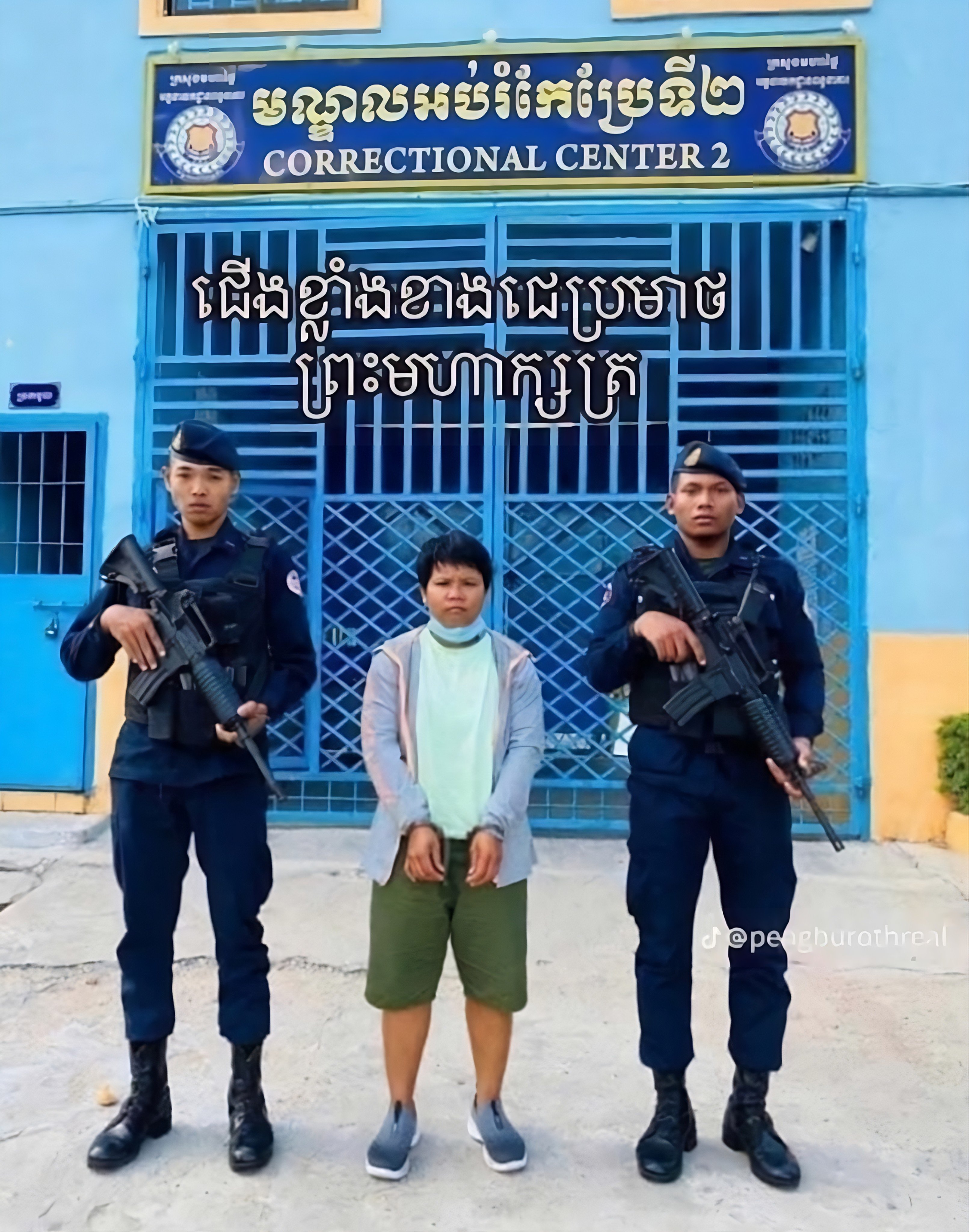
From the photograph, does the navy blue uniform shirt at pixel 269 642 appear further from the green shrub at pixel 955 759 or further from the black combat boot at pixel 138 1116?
the green shrub at pixel 955 759

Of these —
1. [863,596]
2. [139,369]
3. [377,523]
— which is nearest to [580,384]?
[377,523]

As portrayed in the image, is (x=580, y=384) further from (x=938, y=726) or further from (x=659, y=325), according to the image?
(x=938, y=726)

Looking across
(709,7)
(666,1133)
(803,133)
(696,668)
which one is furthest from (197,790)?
(709,7)

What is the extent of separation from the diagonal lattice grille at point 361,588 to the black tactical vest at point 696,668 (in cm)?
307

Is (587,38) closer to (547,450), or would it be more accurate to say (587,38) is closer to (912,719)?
(547,450)

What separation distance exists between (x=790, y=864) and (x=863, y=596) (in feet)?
10.4

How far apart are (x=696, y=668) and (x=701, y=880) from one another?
0.53 m

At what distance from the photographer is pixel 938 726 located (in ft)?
17.4

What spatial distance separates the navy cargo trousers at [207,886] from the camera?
2510 millimetres

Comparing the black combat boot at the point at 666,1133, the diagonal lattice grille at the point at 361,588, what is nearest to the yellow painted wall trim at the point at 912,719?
the diagonal lattice grille at the point at 361,588

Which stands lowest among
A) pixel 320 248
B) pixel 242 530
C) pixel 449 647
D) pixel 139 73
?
pixel 449 647

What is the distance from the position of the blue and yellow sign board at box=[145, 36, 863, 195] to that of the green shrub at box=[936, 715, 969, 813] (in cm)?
289

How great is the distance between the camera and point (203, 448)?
8.26 ft

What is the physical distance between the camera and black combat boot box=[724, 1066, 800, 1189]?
2.44 metres
